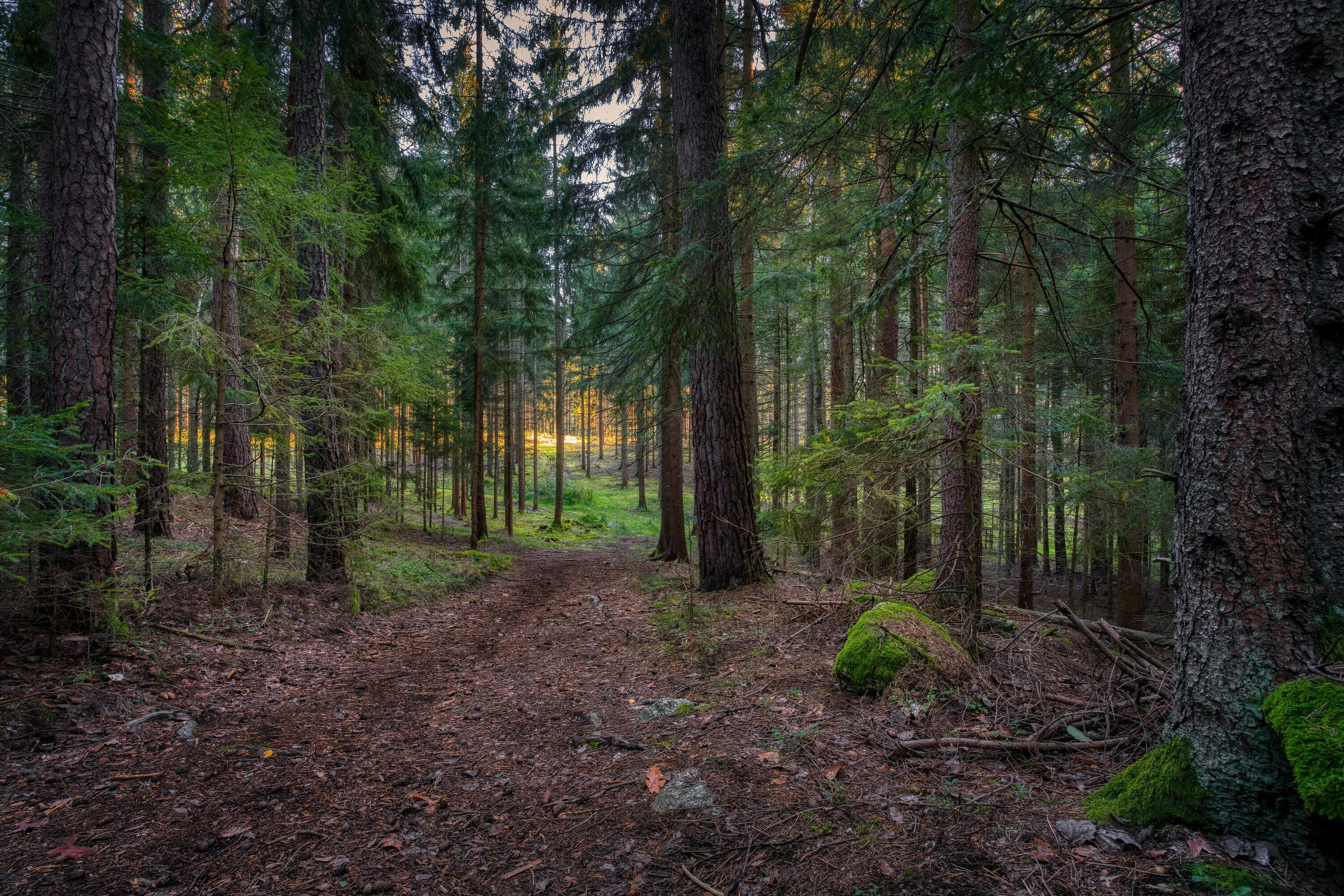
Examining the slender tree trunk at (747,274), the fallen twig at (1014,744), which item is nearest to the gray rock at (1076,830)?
the fallen twig at (1014,744)

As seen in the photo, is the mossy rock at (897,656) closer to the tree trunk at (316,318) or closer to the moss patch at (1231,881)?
the moss patch at (1231,881)

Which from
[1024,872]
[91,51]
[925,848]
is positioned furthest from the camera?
[91,51]

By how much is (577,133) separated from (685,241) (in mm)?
7025

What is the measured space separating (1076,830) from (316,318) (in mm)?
8506

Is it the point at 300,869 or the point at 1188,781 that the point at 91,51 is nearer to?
the point at 300,869

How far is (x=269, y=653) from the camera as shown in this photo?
5656mm

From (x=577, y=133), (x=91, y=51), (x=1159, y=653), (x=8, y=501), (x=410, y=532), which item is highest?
(x=577, y=133)

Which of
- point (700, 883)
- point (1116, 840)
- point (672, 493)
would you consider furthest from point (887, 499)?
point (672, 493)

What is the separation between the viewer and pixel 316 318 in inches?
268

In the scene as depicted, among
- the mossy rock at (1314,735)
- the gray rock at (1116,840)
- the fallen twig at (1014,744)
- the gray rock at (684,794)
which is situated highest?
the mossy rock at (1314,735)

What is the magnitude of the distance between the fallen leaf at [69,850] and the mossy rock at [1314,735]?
5.21 meters

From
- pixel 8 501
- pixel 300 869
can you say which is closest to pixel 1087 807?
pixel 300 869

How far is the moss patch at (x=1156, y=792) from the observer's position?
2.24 metres

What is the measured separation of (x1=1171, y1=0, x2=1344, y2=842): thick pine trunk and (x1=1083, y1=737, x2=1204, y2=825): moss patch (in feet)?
0.18
